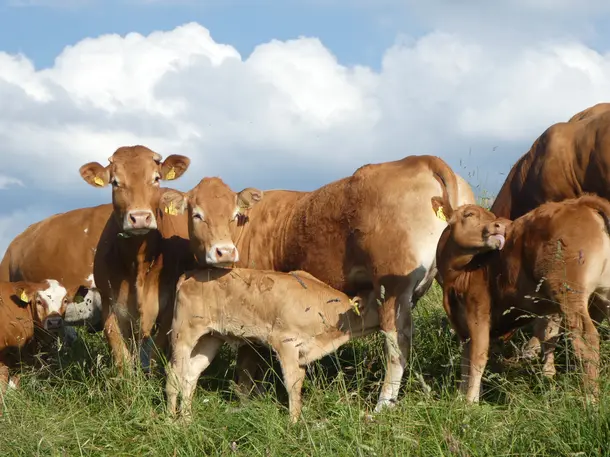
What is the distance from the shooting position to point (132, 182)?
8.35 metres

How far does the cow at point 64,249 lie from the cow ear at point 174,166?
8.42ft

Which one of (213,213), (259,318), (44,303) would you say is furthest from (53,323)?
(259,318)

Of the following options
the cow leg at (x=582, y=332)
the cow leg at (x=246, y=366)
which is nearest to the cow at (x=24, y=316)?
the cow leg at (x=246, y=366)

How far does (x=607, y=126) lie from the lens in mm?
7605

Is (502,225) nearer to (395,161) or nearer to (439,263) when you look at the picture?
(439,263)

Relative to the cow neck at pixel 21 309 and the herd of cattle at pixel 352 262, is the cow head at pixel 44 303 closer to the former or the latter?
the cow neck at pixel 21 309

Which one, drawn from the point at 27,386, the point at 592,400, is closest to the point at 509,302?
the point at 592,400

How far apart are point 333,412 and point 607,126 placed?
351 cm

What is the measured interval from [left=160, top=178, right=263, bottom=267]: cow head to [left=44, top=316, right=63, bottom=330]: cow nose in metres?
2.30

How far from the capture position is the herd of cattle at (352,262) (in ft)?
21.8

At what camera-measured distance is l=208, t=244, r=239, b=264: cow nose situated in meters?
7.43

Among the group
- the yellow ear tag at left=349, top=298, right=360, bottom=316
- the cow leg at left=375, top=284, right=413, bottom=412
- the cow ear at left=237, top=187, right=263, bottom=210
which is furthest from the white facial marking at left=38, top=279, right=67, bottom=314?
the cow leg at left=375, top=284, right=413, bottom=412

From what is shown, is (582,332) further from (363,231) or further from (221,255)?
(221,255)

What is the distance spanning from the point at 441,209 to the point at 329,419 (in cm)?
198
